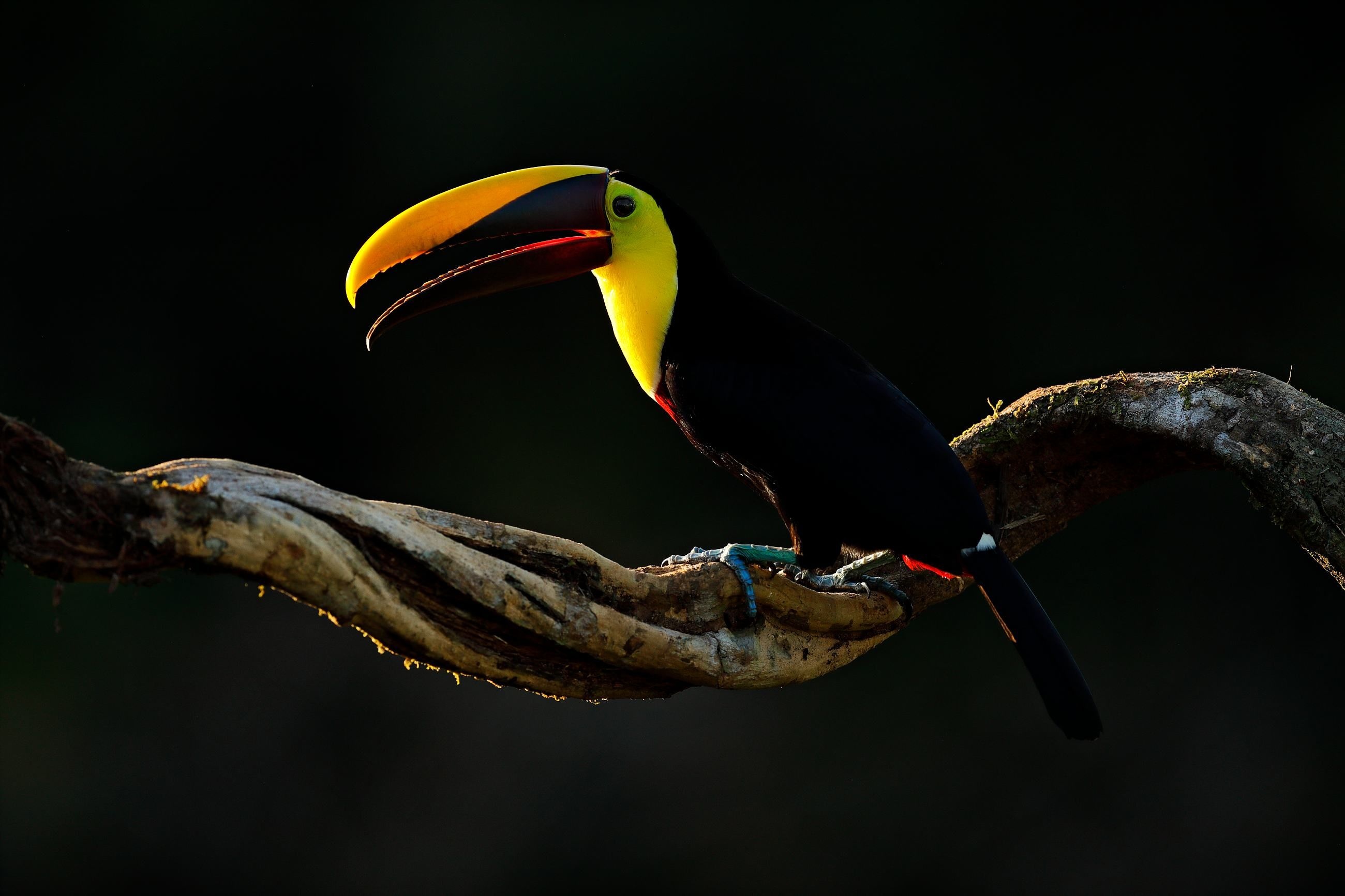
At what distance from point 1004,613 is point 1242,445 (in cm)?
41

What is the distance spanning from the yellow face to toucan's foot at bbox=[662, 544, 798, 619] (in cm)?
35

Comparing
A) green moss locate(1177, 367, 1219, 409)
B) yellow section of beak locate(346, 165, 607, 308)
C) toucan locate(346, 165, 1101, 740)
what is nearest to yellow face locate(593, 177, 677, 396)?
toucan locate(346, 165, 1101, 740)

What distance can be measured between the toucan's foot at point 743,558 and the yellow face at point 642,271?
0.35 metres

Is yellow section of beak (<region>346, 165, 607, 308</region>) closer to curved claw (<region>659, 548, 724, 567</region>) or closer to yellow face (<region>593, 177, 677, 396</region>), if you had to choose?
yellow face (<region>593, 177, 677, 396</region>)

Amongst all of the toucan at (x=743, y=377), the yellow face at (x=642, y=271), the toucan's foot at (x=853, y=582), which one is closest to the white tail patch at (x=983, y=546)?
the toucan at (x=743, y=377)

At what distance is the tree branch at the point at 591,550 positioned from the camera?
3.35 feet

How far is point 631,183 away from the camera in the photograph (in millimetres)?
2000

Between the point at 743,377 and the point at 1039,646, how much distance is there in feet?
1.98

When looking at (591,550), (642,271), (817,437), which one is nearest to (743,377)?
(817,437)

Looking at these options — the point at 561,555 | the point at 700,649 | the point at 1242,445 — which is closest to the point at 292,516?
the point at 561,555

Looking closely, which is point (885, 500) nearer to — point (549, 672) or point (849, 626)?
point (849, 626)

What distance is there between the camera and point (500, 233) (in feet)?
6.17

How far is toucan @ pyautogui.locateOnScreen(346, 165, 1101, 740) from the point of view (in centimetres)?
177

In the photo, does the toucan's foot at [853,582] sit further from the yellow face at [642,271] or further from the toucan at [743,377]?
the yellow face at [642,271]
